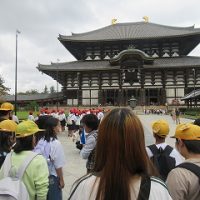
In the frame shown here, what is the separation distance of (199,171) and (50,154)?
260 cm

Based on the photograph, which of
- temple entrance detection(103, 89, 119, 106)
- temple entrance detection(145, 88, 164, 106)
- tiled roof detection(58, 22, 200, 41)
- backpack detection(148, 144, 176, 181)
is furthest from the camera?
tiled roof detection(58, 22, 200, 41)

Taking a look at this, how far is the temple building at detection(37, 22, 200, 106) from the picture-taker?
47969mm

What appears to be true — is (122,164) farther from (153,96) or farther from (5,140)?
(153,96)

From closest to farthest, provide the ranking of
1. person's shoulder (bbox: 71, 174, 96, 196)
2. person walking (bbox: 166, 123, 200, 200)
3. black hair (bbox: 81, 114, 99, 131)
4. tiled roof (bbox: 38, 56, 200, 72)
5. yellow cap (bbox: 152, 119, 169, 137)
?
1. person's shoulder (bbox: 71, 174, 96, 196)
2. person walking (bbox: 166, 123, 200, 200)
3. yellow cap (bbox: 152, 119, 169, 137)
4. black hair (bbox: 81, 114, 99, 131)
5. tiled roof (bbox: 38, 56, 200, 72)

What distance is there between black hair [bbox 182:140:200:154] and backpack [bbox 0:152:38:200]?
1554mm

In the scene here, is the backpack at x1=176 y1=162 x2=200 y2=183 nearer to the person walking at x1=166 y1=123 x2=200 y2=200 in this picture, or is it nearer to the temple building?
the person walking at x1=166 y1=123 x2=200 y2=200

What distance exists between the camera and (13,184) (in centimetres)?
321

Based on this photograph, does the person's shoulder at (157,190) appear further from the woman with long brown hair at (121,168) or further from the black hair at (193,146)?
the black hair at (193,146)

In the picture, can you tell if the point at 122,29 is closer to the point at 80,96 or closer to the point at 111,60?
the point at 111,60

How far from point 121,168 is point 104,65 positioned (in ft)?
156

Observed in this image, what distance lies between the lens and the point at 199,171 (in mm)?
2984

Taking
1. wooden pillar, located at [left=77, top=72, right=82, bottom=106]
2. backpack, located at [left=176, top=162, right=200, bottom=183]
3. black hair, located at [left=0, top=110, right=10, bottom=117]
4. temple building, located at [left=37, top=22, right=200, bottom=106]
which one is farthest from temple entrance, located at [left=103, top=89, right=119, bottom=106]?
backpack, located at [left=176, top=162, right=200, bottom=183]

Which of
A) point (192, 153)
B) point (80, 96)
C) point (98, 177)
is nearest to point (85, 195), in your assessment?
point (98, 177)

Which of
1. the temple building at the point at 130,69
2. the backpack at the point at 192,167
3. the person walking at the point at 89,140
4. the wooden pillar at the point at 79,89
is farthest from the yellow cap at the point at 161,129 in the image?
the wooden pillar at the point at 79,89
